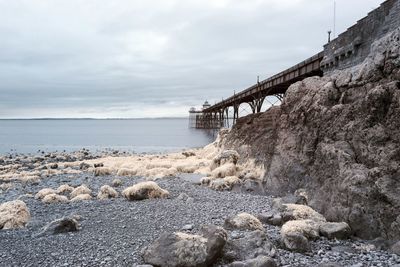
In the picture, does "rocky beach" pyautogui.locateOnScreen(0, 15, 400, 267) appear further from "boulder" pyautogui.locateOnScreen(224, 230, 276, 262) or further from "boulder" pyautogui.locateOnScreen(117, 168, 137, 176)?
"boulder" pyautogui.locateOnScreen(117, 168, 137, 176)

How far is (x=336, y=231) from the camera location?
31.2ft

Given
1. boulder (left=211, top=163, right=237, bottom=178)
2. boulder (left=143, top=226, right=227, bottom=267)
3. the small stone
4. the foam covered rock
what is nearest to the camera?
boulder (left=143, top=226, right=227, bottom=267)

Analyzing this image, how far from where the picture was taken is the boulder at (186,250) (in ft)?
25.5

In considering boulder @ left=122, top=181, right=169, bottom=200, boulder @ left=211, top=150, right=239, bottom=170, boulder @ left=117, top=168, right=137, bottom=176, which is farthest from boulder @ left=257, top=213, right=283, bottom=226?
boulder @ left=117, top=168, right=137, bottom=176

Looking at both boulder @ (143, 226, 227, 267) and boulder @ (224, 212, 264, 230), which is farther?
boulder @ (224, 212, 264, 230)

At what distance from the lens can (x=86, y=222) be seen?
11.7 metres

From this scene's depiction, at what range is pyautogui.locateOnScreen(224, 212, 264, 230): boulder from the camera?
33.3 feet

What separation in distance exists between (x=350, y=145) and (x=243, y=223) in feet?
13.2

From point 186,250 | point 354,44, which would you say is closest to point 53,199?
point 186,250

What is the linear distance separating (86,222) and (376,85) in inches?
366

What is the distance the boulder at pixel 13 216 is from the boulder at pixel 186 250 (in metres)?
5.71

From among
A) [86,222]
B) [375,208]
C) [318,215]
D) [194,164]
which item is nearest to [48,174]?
[194,164]


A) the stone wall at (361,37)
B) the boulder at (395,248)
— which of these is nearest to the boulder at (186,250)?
the boulder at (395,248)

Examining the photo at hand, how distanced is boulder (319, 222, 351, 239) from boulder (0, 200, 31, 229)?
8724mm
